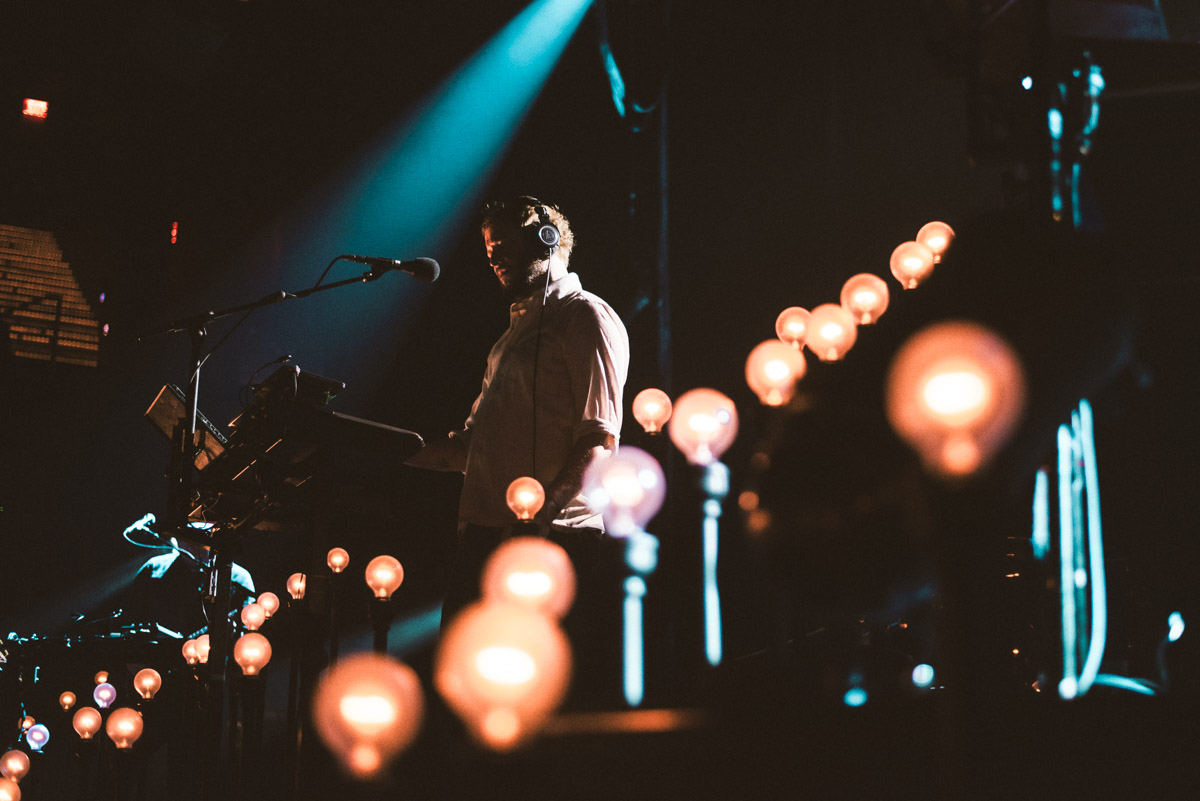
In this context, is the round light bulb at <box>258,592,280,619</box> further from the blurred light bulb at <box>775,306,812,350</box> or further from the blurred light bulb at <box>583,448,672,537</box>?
the blurred light bulb at <box>775,306,812,350</box>

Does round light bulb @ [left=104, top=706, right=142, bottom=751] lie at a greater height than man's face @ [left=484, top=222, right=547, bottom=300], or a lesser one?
lesser

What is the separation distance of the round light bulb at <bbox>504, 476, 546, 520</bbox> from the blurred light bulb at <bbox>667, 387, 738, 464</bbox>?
428 mm

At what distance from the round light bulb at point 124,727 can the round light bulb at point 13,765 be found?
1058 mm

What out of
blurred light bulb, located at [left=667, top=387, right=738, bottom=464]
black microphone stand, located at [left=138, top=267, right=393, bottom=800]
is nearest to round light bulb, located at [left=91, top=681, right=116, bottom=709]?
black microphone stand, located at [left=138, top=267, right=393, bottom=800]

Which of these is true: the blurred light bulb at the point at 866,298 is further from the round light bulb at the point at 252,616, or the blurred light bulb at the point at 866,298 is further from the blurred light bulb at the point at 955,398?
the round light bulb at the point at 252,616

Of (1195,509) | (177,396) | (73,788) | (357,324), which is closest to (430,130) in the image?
(357,324)

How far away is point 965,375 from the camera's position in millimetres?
1138

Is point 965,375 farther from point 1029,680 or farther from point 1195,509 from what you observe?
point 1195,509

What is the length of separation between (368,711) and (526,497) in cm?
60

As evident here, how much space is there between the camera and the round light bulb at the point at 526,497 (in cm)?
214

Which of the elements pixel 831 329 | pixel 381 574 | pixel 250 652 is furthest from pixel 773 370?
pixel 250 652

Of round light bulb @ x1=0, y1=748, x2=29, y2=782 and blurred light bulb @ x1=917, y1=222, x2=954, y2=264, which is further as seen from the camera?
round light bulb @ x1=0, y1=748, x2=29, y2=782

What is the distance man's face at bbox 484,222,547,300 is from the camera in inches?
101

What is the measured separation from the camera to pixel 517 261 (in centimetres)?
258
